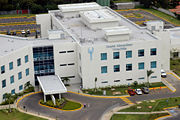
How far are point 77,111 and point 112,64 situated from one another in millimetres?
20840

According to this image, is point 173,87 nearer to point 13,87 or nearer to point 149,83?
point 149,83

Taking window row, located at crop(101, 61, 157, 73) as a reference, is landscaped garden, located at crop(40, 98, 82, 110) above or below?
below

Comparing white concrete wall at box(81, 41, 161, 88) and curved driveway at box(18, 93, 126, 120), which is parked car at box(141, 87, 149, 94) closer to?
white concrete wall at box(81, 41, 161, 88)

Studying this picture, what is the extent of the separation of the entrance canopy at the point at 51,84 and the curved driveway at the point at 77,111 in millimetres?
3396

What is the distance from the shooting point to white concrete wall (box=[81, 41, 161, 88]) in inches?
4833

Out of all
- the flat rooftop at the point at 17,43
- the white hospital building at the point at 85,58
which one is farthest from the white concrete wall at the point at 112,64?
the flat rooftop at the point at 17,43

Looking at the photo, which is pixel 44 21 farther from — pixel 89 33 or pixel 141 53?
pixel 141 53

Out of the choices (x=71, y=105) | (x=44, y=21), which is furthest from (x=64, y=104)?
(x=44, y=21)

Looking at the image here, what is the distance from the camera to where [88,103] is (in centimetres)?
11569

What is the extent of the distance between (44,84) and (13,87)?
8594 millimetres

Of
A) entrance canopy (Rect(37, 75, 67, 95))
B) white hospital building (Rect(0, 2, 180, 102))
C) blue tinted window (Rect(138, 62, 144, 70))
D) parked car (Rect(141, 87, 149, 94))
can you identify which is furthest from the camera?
blue tinted window (Rect(138, 62, 144, 70))

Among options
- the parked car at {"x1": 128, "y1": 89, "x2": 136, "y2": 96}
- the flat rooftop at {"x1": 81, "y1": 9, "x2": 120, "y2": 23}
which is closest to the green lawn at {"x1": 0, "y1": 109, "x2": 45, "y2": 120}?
the parked car at {"x1": 128, "y1": 89, "x2": 136, "y2": 96}

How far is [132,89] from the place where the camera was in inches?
4875

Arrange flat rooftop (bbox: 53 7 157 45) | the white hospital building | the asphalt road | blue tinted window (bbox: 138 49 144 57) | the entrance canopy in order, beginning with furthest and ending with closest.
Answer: flat rooftop (bbox: 53 7 157 45) → blue tinted window (bbox: 138 49 144 57) → the white hospital building → the entrance canopy → the asphalt road
